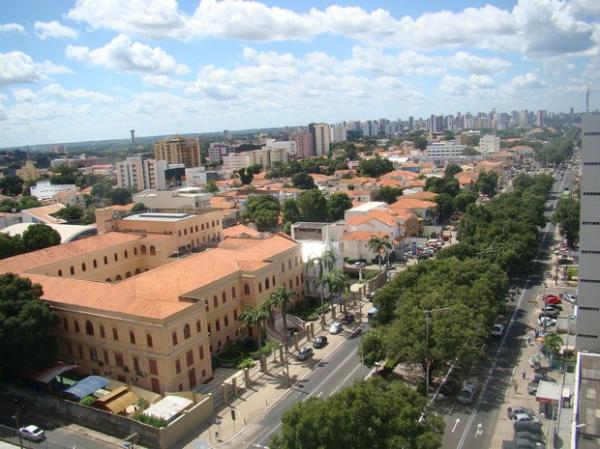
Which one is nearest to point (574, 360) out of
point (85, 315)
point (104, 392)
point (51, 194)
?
point (104, 392)

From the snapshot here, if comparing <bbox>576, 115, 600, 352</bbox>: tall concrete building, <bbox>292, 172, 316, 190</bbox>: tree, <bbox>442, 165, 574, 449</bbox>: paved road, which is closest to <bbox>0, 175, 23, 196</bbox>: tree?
<bbox>292, 172, 316, 190</bbox>: tree

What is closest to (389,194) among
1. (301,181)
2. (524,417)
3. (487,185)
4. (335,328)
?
(487,185)

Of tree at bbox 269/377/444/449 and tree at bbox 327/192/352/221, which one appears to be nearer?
tree at bbox 269/377/444/449

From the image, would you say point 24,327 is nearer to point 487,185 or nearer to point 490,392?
point 490,392

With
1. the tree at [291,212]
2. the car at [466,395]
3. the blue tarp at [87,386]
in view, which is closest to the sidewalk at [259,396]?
the blue tarp at [87,386]

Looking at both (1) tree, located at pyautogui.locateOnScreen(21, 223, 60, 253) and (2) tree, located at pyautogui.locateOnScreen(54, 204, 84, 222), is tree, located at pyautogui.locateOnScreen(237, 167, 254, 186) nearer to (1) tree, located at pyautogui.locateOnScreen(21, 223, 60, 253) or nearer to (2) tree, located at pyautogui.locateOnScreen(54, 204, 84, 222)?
(2) tree, located at pyautogui.locateOnScreen(54, 204, 84, 222)
